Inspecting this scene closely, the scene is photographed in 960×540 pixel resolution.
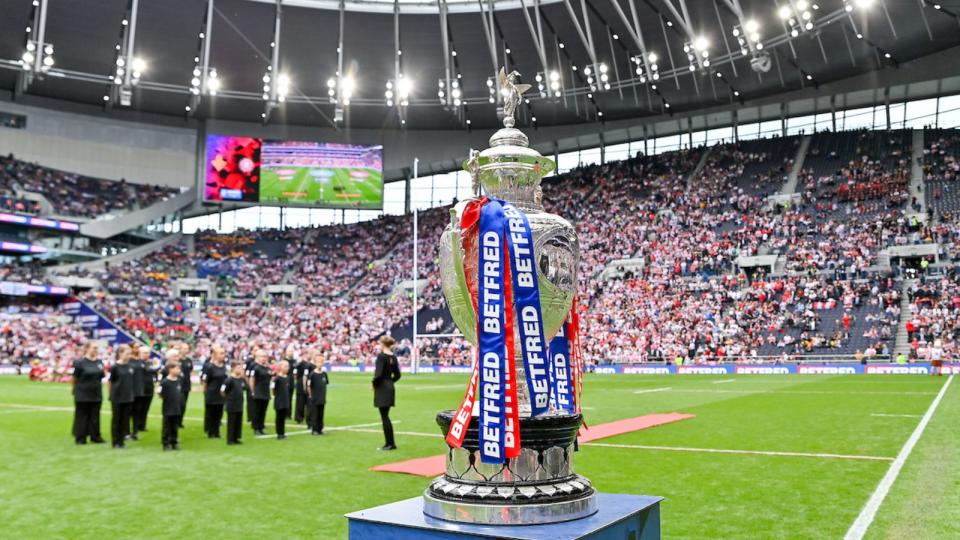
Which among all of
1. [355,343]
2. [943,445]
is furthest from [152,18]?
[943,445]

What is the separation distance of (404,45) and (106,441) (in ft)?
117

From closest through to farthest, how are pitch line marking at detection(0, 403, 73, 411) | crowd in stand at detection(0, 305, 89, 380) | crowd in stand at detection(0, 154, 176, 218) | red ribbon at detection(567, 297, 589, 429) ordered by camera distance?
1. red ribbon at detection(567, 297, 589, 429)
2. pitch line marking at detection(0, 403, 73, 411)
3. crowd in stand at detection(0, 305, 89, 380)
4. crowd in stand at detection(0, 154, 176, 218)

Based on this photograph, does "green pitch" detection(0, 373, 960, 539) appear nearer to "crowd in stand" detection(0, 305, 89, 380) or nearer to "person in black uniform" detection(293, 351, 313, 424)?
"person in black uniform" detection(293, 351, 313, 424)

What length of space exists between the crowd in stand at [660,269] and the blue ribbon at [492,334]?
Answer: 30654mm

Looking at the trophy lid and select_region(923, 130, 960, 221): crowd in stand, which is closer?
the trophy lid

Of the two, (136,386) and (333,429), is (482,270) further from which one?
(136,386)

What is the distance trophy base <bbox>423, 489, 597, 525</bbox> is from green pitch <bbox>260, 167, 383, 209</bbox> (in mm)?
50170

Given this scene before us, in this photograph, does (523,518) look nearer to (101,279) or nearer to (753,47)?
(753,47)

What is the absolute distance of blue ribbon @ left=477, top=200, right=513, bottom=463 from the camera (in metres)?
2.79

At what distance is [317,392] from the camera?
12.7 metres

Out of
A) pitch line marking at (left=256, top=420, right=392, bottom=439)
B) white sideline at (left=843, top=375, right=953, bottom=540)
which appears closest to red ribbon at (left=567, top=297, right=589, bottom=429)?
white sideline at (left=843, top=375, right=953, bottom=540)

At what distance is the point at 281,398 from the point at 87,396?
3.04 meters

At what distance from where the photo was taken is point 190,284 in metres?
52.6

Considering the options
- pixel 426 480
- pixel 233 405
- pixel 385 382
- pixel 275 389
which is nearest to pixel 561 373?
pixel 426 480
